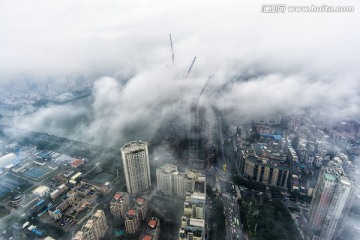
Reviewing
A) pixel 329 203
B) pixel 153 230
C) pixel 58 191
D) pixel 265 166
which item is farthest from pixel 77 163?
pixel 329 203

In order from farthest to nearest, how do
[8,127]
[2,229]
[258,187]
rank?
[8,127] → [258,187] → [2,229]

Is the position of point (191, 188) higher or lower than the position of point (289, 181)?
higher

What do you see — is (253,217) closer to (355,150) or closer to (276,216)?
(276,216)

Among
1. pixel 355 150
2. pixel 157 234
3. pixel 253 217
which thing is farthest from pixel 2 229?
pixel 355 150

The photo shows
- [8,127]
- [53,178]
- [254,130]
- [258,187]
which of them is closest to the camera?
[258,187]

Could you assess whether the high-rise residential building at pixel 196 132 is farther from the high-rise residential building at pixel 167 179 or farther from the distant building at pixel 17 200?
the distant building at pixel 17 200

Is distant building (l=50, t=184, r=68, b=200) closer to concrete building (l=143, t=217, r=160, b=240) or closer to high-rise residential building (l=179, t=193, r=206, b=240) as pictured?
concrete building (l=143, t=217, r=160, b=240)

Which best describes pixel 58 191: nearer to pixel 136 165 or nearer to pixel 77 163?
pixel 77 163

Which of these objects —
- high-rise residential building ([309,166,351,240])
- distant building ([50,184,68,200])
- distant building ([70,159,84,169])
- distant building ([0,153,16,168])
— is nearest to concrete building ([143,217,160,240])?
distant building ([50,184,68,200])
